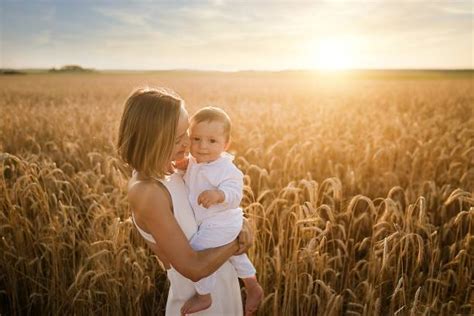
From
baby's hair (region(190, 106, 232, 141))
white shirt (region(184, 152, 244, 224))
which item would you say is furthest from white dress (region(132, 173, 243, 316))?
baby's hair (region(190, 106, 232, 141))

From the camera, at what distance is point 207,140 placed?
2.23 metres

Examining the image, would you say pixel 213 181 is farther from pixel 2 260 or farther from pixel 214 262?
pixel 2 260

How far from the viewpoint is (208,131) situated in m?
2.21

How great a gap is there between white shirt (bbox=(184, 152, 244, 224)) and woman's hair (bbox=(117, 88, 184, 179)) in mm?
391

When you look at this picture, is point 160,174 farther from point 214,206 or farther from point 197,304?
point 197,304

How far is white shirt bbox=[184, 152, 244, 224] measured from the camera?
216 centimetres

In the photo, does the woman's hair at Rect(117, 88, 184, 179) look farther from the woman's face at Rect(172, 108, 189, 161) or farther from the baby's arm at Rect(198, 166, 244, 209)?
the baby's arm at Rect(198, 166, 244, 209)

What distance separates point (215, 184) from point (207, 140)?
0.24m

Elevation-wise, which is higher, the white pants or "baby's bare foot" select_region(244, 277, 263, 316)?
the white pants

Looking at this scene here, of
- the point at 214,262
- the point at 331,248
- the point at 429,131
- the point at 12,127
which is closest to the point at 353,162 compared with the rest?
the point at 331,248

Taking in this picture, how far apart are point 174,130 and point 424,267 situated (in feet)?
8.60

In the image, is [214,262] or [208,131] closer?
[214,262]

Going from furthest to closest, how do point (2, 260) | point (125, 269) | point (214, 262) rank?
point (2, 260), point (125, 269), point (214, 262)

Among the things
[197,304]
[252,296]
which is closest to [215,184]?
[197,304]
